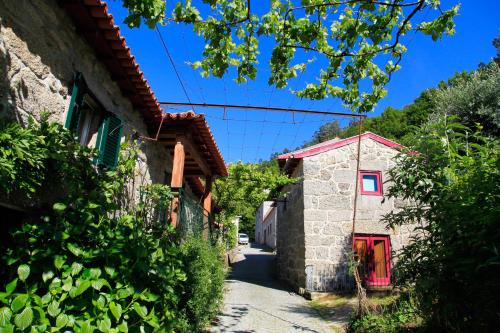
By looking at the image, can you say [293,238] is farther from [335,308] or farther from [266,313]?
[266,313]

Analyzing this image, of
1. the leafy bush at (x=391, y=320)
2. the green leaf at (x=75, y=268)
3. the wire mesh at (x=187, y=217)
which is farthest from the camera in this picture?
the wire mesh at (x=187, y=217)

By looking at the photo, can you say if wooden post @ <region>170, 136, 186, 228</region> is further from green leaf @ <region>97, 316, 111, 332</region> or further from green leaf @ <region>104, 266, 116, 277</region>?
green leaf @ <region>97, 316, 111, 332</region>

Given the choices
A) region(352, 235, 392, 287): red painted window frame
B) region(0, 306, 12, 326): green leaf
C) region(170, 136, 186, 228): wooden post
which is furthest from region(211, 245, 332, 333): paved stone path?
region(0, 306, 12, 326): green leaf

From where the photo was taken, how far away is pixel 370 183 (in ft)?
36.5

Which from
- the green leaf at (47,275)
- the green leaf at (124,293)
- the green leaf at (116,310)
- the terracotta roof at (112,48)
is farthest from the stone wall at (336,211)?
the green leaf at (47,275)

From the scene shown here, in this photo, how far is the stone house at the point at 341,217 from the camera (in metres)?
10.4

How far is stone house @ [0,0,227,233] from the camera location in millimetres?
2904

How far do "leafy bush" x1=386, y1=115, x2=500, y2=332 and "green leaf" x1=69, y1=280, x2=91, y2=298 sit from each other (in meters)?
2.86

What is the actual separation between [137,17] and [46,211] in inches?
79.9

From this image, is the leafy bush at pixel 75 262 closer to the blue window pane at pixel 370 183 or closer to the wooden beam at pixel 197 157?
the wooden beam at pixel 197 157

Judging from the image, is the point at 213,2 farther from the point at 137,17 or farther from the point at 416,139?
the point at 416,139

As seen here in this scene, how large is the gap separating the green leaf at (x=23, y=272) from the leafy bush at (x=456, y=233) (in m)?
3.23

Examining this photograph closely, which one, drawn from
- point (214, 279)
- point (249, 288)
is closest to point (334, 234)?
point (249, 288)

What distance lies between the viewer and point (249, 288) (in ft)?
35.7
